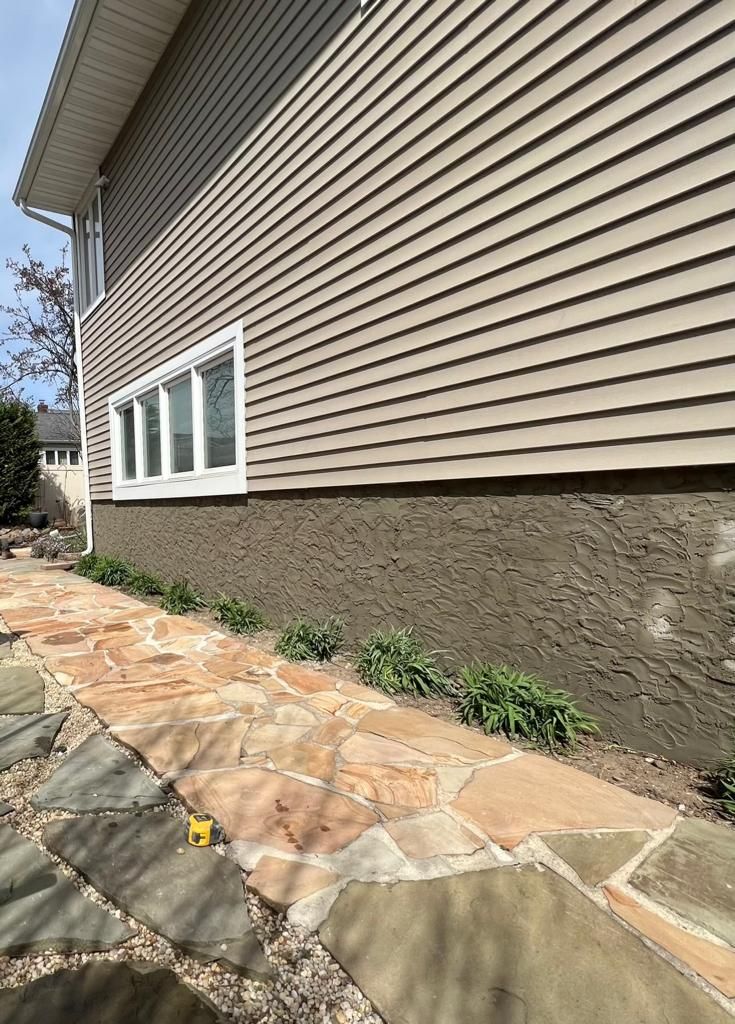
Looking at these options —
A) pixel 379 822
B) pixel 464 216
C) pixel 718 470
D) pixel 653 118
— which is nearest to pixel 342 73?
pixel 464 216

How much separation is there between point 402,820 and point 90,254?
9.26 metres

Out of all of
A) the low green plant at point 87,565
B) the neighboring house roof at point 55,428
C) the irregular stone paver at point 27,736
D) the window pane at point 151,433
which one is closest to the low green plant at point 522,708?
the irregular stone paver at point 27,736

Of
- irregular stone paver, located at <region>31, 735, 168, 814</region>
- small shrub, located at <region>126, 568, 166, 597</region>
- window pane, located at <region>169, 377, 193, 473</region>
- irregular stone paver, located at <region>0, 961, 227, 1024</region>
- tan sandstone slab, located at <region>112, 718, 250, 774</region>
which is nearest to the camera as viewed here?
irregular stone paver, located at <region>0, 961, 227, 1024</region>

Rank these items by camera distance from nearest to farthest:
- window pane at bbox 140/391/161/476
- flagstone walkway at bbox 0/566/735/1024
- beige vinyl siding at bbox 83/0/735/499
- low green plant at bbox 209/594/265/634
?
1. flagstone walkway at bbox 0/566/735/1024
2. beige vinyl siding at bbox 83/0/735/499
3. low green plant at bbox 209/594/265/634
4. window pane at bbox 140/391/161/476

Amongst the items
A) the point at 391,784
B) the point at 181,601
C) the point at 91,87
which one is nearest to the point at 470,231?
the point at 391,784

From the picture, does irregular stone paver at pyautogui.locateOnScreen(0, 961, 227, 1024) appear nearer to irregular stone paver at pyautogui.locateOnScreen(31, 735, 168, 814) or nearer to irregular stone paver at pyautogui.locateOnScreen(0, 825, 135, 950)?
irregular stone paver at pyautogui.locateOnScreen(0, 825, 135, 950)

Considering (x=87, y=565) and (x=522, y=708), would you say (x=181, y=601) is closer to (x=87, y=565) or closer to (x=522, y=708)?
(x=87, y=565)

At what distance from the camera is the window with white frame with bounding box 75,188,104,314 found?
7816 mm

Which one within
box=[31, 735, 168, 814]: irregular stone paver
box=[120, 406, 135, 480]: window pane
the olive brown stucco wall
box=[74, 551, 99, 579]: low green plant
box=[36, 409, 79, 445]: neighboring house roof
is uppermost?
box=[36, 409, 79, 445]: neighboring house roof

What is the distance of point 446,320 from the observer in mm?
3033

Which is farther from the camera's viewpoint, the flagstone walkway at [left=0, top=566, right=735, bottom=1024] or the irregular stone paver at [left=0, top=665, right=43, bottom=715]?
the irregular stone paver at [left=0, top=665, right=43, bottom=715]

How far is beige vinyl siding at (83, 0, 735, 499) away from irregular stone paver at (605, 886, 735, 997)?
1.53m

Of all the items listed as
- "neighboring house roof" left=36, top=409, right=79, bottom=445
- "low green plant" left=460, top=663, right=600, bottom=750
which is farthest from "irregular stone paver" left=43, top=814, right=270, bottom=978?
"neighboring house roof" left=36, top=409, right=79, bottom=445

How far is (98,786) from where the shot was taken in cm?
204
